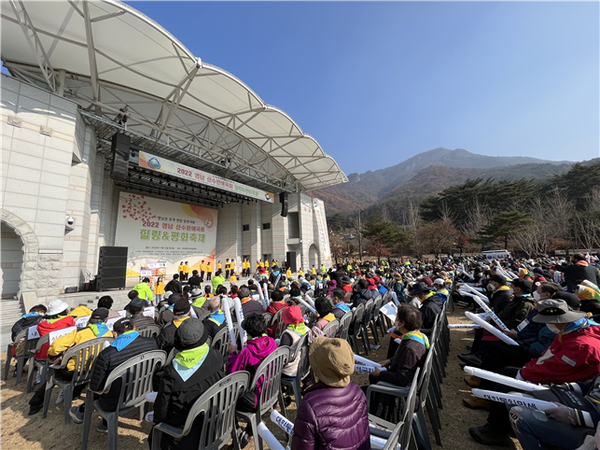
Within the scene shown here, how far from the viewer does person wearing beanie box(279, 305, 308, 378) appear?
2.59m

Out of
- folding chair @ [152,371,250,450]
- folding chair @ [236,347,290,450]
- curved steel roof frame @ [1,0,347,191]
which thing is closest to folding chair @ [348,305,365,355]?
folding chair @ [236,347,290,450]

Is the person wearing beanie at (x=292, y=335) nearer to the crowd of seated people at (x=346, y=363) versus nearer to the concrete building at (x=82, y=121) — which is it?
the crowd of seated people at (x=346, y=363)

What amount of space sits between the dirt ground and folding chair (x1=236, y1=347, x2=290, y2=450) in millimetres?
475

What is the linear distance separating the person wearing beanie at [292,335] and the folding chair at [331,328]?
0.28m

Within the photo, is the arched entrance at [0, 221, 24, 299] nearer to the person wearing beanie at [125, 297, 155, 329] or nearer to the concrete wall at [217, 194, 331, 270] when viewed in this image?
the person wearing beanie at [125, 297, 155, 329]

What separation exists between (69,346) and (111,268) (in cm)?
868

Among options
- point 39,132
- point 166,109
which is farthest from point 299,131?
point 39,132

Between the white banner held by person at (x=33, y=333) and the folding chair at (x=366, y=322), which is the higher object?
the white banner held by person at (x=33, y=333)

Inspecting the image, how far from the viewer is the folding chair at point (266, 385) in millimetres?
2021

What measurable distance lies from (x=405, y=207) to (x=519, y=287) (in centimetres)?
5401

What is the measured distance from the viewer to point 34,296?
725 cm

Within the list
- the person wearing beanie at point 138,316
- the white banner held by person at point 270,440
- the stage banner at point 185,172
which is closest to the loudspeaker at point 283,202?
the stage banner at point 185,172

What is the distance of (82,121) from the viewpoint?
9695 mm

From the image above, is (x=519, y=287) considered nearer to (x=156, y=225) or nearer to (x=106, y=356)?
(x=106, y=356)
